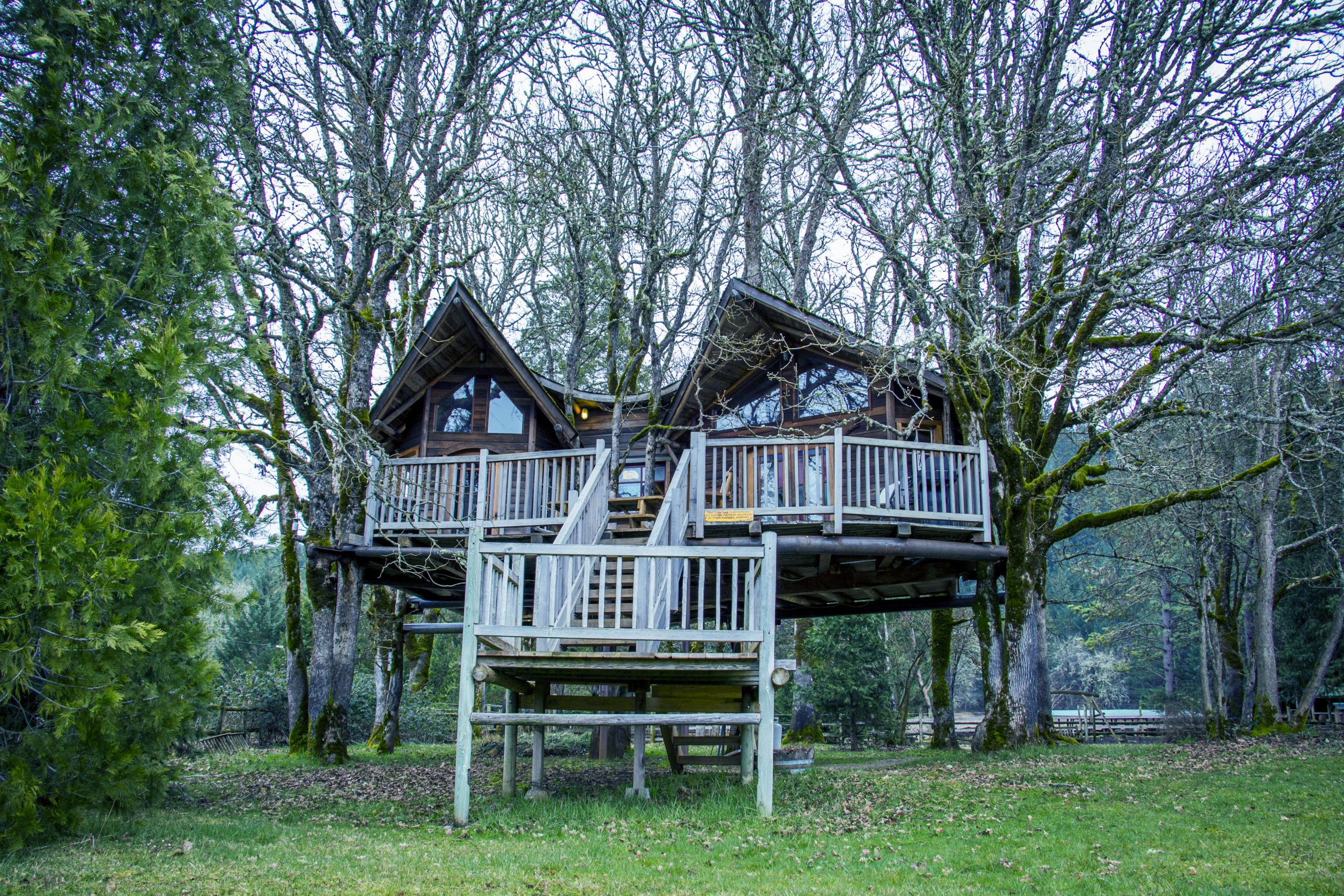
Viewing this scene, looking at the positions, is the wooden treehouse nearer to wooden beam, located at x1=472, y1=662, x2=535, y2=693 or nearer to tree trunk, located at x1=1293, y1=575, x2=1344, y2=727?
wooden beam, located at x1=472, y1=662, x2=535, y2=693

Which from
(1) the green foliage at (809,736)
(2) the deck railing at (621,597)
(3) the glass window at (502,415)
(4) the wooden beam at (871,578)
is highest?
(3) the glass window at (502,415)

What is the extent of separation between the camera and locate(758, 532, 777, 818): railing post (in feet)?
28.0

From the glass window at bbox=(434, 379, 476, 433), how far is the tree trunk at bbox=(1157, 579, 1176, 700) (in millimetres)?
26423

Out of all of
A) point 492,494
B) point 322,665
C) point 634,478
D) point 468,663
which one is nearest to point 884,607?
point 634,478

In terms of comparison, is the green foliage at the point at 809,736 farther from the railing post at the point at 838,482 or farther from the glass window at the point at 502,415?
the railing post at the point at 838,482

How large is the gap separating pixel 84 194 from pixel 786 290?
2121cm

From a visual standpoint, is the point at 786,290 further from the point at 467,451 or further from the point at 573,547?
the point at 573,547

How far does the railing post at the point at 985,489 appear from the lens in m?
13.1

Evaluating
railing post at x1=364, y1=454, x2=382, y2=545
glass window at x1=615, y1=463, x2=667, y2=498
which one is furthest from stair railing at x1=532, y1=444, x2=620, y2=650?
glass window at x1=615, y1=463, x2=667, y2=498

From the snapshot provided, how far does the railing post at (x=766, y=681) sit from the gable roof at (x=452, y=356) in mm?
8327

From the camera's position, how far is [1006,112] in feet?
48.9

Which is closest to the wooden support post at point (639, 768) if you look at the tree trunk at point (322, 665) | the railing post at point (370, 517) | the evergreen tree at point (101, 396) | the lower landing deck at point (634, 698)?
the lower landing deck at point (634, 698)

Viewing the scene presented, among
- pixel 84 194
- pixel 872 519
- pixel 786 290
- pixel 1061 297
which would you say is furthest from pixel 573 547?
pixel 786 290

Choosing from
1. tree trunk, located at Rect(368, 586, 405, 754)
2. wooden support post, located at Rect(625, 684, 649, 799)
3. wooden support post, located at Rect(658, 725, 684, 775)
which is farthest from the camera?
tree trunk, located at Rect(368, 586, 405, 754)
